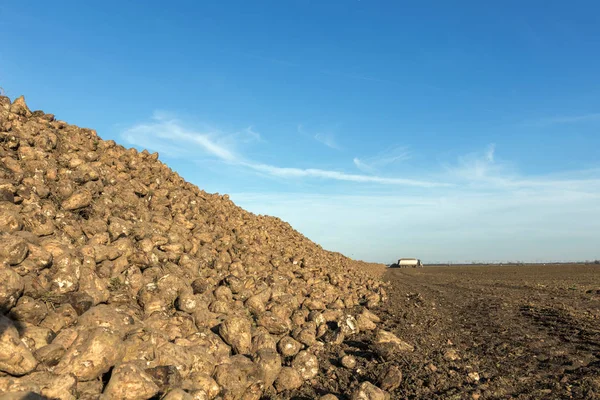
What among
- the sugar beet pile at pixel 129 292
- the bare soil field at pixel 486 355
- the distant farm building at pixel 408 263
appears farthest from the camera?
the distant farm building at pixel 408 263

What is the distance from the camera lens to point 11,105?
11.5 m

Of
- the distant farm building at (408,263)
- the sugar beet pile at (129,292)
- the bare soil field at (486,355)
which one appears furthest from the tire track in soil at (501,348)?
the distant farm building at (408,263)

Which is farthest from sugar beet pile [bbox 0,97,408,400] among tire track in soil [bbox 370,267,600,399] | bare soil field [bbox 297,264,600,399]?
tire track in soil [bbox 370,267,600,399]

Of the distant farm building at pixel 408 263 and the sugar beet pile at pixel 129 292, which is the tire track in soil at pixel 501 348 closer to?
the sugar beet pile at pixel 129 292

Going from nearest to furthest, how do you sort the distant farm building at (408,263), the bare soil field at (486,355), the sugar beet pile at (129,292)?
1. the sugar beet pile at (129,292)
2. the bare soil field at (486,355)
3. the distant farm building at (408,263)

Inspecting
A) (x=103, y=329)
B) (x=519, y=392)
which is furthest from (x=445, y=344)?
(x=103, y=329)

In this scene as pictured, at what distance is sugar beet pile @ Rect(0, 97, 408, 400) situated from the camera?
525 centimetres

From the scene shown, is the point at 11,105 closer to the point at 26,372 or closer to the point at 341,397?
the point at 26,372

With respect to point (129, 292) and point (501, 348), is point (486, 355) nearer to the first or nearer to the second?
point (501, 348)

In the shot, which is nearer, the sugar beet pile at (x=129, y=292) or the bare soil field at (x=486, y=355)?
the sugar beet pile at (x=129, y=292)

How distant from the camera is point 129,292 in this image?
7.87m

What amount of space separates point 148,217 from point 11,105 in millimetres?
5667

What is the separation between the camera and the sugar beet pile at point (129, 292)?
5.25 meters

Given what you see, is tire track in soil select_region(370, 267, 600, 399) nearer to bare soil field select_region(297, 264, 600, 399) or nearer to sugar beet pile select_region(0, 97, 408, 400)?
bare soil field select_region(297, 264, 600, 399)
